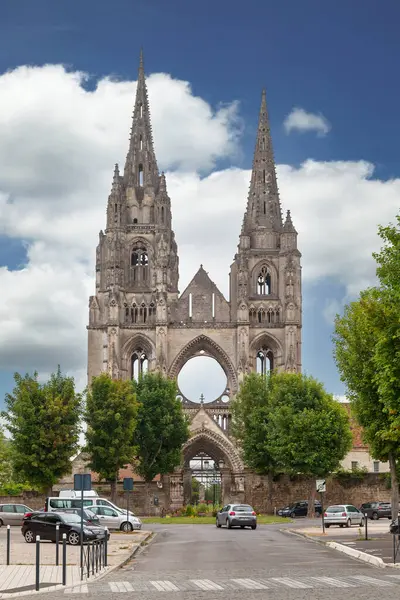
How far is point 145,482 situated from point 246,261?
30.8 meters

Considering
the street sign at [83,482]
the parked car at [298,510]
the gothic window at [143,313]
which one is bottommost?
the parked car at [298,510]

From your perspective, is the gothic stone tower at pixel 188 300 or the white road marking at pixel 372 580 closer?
the white road marking at pixel 372 580

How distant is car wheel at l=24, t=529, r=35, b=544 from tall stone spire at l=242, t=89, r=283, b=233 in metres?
69.6

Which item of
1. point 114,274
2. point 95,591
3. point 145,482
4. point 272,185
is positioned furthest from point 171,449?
point 95,591

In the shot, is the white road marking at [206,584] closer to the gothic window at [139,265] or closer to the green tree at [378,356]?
the green tree at [378,356]

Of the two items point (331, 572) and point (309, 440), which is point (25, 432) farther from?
point (331, 572)

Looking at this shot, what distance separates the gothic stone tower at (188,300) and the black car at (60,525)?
181ft

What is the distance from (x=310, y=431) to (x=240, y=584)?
4285 cm

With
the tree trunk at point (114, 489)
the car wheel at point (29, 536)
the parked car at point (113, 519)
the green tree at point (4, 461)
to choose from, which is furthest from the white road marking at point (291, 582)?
the green tree at point (4, 461)

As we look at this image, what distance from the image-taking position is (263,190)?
346 ft

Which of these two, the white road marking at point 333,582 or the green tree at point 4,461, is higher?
the green tree at point 4,461

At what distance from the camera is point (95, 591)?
62.2 ft

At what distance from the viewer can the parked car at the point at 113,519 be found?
1769 inches

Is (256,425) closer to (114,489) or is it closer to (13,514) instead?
(114,489)
